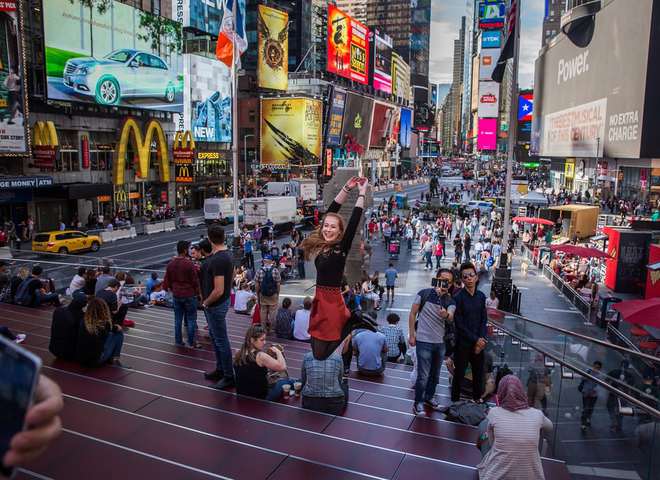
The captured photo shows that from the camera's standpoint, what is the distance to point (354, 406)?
268 inches

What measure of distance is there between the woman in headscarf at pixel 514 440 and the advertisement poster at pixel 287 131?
71222 mm

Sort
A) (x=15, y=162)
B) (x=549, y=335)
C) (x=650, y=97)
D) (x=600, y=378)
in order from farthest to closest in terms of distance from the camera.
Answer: (x=650, y=97), (x=15, y=162), (x=549, y=335), (x=600, y=378)

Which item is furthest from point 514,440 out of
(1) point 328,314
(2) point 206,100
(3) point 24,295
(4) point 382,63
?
(4) point 382,63

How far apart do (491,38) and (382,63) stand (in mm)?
26031

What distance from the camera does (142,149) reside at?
1929 inches

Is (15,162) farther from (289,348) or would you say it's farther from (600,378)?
(600,378)

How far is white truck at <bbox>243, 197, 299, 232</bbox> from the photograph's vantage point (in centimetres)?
4003

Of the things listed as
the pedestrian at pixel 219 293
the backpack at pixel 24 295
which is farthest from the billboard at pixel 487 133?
the pedestrian at pixel 219 293

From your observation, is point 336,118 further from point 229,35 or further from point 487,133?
point 229,35

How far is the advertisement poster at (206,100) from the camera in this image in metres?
61.3

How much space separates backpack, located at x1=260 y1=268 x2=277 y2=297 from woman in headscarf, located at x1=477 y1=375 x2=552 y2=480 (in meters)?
8.57

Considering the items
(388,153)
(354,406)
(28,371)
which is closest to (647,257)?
(354,406)

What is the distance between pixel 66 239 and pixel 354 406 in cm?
2759

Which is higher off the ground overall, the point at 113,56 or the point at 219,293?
the point at 113,56
